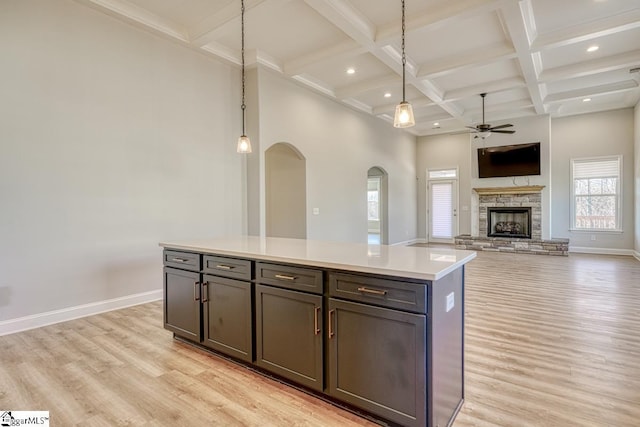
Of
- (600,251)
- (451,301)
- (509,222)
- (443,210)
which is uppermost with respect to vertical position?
(443,210)

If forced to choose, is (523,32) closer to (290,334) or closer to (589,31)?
(589,31)

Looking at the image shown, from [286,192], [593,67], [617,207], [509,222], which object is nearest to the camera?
[593,67]

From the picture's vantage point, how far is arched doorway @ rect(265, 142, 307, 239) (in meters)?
6.49

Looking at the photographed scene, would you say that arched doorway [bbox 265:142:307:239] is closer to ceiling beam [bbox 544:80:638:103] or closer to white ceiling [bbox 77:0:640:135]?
white ceiling [bbox 77:0:640:135]

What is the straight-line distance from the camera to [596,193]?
849 centimetres

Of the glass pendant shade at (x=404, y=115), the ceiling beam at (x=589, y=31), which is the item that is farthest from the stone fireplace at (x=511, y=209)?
the glass pendant shade at (x=404, y=115)

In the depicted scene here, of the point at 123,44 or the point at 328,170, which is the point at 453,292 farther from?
the point at 328,170

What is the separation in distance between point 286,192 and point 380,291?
16.9ft

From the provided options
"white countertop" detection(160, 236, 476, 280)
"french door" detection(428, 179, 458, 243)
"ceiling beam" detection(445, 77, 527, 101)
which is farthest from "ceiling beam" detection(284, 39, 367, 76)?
"french door" detection(428, 179, 458, 243)

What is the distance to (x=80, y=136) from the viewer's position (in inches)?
151

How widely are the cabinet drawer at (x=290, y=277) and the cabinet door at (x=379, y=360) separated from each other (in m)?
0.15

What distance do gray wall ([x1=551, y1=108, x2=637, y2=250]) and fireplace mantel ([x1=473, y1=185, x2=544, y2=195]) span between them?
2.16 ft

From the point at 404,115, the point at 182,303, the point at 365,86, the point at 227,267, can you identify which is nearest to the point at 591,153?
the point at 365,86

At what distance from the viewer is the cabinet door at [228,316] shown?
98.4 inches
